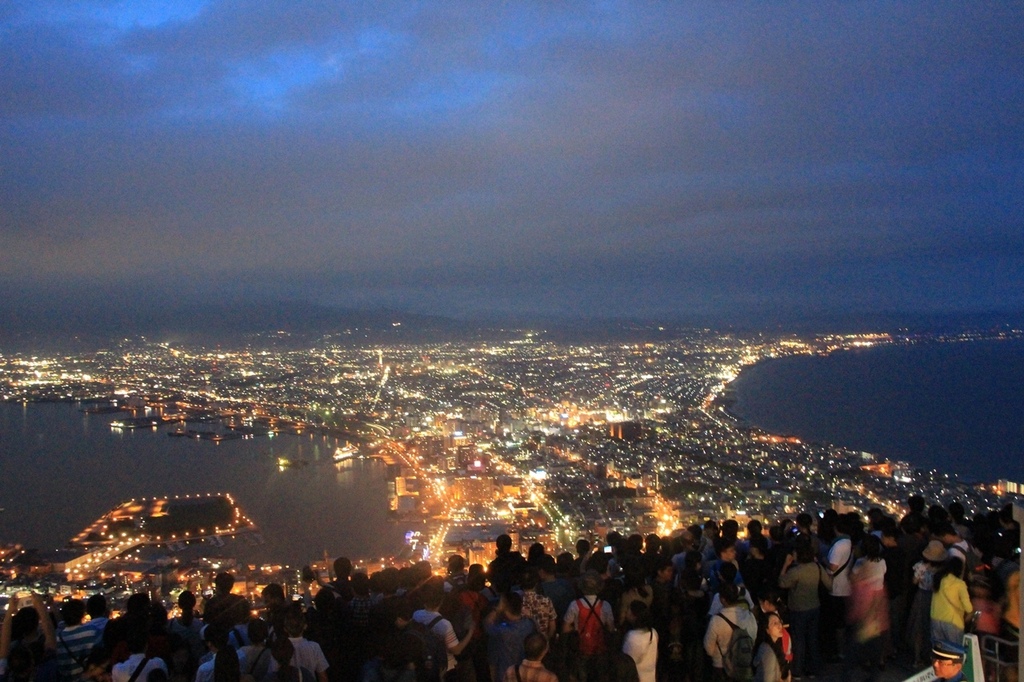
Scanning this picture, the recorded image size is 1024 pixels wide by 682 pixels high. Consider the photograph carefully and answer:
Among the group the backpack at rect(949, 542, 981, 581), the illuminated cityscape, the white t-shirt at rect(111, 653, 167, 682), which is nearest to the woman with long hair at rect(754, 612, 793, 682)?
the backpack at rect(949, 542, 981, 581)

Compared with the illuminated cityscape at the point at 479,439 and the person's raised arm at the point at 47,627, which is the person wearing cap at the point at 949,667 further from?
the illuminated cityscape at the point at 479,439

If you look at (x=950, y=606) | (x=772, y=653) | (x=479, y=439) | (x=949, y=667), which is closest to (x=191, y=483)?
(x=479, y=439)

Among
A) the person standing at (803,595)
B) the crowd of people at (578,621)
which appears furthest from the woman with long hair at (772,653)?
the person standing at (803,595)

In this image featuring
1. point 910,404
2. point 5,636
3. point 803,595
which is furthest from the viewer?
point 910,404

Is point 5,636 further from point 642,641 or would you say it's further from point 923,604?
point 923,604

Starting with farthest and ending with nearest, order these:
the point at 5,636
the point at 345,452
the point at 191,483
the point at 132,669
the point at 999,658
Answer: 1. the point at 345,452
2. the point at 191,483
3. the point at 999,658
4. the point at 5,636
5. the point at 132,669

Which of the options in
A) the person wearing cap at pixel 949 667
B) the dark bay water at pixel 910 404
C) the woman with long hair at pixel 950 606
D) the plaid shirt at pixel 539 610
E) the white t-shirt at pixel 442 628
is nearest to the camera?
the person wearing cap at pixel 949 667
